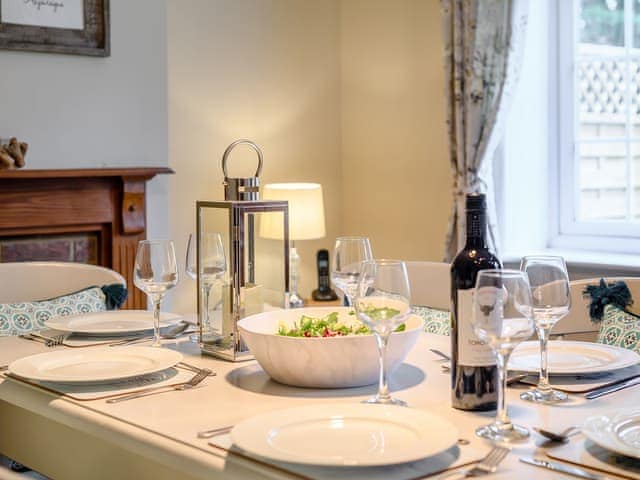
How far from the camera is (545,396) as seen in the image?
57.9 inches

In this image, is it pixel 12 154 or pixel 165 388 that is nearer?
pixel 165 388

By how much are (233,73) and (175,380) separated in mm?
3070

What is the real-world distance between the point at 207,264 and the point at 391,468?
83 cm

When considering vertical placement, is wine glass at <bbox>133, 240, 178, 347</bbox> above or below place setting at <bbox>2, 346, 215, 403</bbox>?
above

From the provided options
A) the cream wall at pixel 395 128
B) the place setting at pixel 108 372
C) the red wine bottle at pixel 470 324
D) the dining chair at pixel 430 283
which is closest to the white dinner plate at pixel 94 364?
the place setting at pixel 108 372

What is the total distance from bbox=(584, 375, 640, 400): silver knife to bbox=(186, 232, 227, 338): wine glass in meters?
0.74

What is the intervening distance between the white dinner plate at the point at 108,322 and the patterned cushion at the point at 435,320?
2.15 ft

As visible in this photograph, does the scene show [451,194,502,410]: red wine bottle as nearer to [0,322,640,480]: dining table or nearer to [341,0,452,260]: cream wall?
[0,322,640,480]: dining table

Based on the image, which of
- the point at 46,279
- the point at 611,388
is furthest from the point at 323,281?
the point at 611,388

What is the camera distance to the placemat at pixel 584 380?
5.02 ft

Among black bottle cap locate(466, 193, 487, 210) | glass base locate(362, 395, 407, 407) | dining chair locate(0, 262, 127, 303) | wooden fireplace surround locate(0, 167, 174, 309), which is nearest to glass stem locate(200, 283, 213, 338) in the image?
glass base locate(362, 395, 407, 407)

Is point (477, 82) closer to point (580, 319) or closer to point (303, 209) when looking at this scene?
point (303, 209)

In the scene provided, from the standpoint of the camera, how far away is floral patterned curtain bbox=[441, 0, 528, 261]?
3973 mm

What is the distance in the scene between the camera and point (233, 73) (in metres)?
4.52
